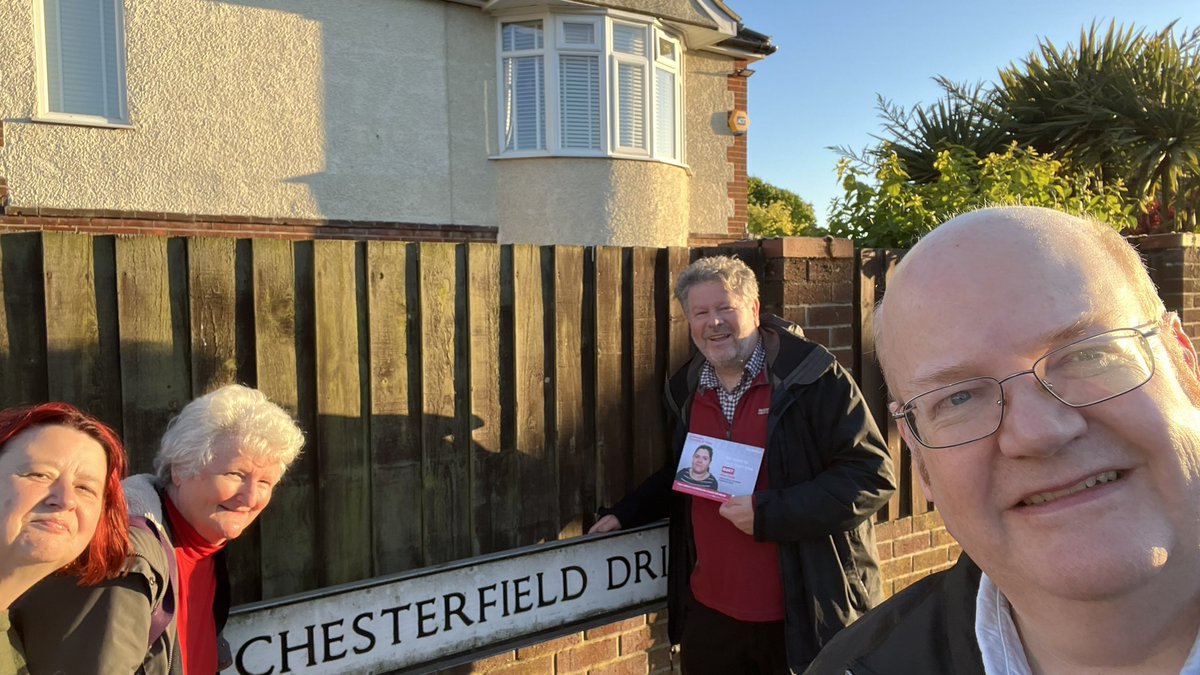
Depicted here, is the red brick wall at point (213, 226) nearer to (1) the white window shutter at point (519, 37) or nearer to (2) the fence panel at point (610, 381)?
(1) the white window shutter at point (519, 37)

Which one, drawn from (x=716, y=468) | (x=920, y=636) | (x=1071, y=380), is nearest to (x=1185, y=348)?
(x=1071, y=380)

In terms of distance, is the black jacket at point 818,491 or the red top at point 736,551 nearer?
the black jacket at point 818,491

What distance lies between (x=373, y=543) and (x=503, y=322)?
0.91 m

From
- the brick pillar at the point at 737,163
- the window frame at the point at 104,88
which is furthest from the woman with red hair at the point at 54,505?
the brick pillar at the point at 737,163

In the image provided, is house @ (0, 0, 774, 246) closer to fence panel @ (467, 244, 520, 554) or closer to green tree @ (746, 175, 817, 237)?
green tree @ (746, 175, 817, 237)

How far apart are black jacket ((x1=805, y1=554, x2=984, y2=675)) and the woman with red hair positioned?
1.44 metres

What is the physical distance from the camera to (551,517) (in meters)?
3.13

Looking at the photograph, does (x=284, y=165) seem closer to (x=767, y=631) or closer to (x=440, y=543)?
(x=440, y=543)

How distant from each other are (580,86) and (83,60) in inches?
218

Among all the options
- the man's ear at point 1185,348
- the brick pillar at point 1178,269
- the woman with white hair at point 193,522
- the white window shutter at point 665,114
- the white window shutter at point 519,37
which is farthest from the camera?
the white window shutter at point 665,114

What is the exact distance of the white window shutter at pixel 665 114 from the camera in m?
10.9

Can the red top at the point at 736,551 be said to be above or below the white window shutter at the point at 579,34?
below

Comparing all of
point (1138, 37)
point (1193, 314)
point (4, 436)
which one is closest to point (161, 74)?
point (4, 436)

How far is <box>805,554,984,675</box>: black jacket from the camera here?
1.29 meters
